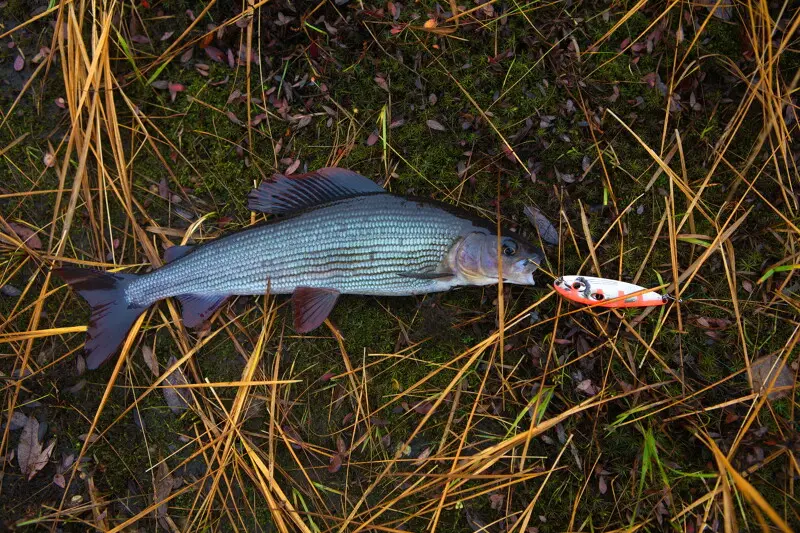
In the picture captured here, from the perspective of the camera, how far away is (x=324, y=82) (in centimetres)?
428

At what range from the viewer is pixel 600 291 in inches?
151

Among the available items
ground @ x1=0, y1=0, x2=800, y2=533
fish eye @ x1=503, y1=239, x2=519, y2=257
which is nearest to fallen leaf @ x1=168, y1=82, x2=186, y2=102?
ground @ x1=0, y1=0, x2=800, y2=533

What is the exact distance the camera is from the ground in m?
3.91

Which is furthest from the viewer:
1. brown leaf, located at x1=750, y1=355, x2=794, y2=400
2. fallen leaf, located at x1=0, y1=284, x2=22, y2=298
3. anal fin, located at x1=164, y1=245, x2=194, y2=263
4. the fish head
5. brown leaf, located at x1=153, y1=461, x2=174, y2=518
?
fallen leaf, located at x1=0, y1=284, x2=22, y2=298

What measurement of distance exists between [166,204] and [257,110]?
120cm

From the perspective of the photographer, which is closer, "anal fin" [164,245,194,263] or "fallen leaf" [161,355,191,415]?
"anal fin" [164,245,194,263]

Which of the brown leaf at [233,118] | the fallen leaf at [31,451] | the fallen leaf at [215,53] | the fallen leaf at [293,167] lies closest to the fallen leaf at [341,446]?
the fallen leaf at [293,167]

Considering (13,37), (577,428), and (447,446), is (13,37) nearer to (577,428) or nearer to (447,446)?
(447,446)

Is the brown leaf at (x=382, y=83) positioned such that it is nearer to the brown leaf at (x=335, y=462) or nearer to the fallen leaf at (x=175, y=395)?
the fallen leaf at (x=175, y=395)

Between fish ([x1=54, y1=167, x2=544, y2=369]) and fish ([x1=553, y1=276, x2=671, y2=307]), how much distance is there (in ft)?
1.01

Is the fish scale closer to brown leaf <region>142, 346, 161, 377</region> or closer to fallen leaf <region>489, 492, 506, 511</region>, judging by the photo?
brown leaf <region>142, 346, 161, 377</region>

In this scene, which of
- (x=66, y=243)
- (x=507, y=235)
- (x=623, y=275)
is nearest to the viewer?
(x=507, y=235)

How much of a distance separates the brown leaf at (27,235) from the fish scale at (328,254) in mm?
1135

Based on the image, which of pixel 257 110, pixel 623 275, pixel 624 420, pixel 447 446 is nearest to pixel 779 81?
pixel 623 275
